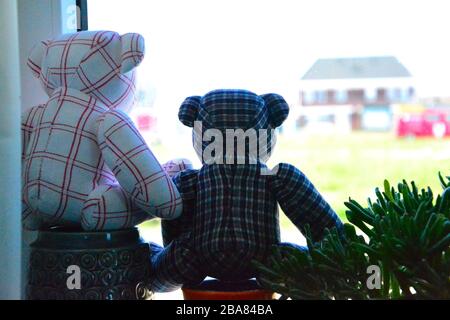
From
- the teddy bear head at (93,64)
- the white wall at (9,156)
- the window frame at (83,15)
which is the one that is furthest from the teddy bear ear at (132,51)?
the window frame at (83,15)

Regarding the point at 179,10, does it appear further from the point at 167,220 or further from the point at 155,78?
the point at 167,220

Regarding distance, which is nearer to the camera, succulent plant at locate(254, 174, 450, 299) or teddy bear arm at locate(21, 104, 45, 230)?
succulent plant at locate(254, 174, 450, 299)

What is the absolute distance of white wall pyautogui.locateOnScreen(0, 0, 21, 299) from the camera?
704 mm

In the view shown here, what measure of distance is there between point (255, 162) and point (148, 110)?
302 mm

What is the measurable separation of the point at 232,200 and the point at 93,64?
0.25 metres

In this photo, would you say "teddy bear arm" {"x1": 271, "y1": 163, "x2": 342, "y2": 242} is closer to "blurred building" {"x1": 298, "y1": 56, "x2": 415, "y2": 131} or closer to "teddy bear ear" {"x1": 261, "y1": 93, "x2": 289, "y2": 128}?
"teddy bear ear" {"x1": 261, "y1": 93, "x2": 289, "y2": 128}

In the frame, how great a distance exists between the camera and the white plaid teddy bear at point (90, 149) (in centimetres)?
74

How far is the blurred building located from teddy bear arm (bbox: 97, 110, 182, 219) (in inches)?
14.6

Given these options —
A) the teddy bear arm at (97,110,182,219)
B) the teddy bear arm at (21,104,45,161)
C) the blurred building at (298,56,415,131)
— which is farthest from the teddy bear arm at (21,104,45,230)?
the blurred building at (298,56,415,131)

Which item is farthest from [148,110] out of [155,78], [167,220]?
[167,220]
